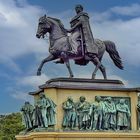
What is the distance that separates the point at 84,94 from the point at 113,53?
312cm

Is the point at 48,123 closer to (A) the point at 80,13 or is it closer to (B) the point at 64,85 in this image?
(B) the point at 64,85

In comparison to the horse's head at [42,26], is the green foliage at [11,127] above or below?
below

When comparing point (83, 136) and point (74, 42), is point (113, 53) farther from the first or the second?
point (83, 136)

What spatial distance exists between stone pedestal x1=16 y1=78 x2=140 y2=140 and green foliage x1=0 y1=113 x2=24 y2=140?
19200 millimetres

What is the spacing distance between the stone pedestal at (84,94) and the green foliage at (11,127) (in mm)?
19200

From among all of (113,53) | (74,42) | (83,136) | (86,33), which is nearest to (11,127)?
(113,53)

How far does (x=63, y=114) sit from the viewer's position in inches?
880

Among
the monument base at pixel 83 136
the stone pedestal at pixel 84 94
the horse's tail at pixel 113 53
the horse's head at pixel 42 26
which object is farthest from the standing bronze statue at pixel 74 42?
the monument base at pixel 83 136

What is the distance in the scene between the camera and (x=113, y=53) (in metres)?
25.2

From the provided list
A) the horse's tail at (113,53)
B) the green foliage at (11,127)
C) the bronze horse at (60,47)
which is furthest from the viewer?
the green foliage at (11,127)

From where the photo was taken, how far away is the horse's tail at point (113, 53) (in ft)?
82.3

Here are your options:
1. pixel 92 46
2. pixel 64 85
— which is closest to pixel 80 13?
pixel 92 46

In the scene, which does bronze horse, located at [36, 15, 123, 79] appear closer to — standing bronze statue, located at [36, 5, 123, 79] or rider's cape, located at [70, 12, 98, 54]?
standing bronze statue, located at [36, 5, 123, 79]

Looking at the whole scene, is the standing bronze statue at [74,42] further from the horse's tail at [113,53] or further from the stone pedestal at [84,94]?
the stone pedestal at [84,94]
